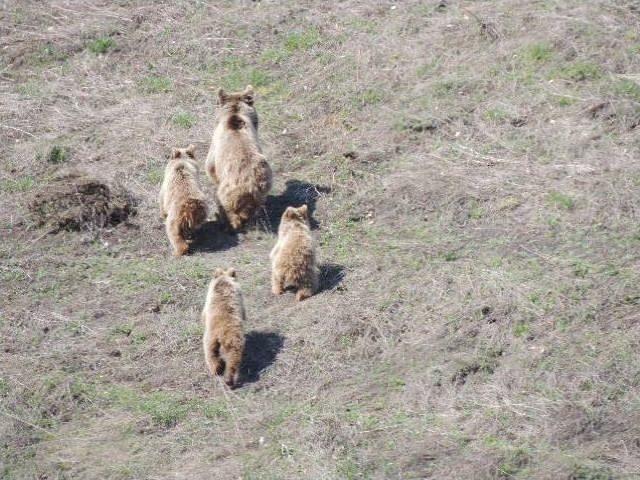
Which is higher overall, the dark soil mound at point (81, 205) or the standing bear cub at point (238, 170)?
the standing bear cub at point (238, 170)

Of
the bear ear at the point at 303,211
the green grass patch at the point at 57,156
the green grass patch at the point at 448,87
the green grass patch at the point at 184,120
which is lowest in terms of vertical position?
the green grass patch at the point at 57,156

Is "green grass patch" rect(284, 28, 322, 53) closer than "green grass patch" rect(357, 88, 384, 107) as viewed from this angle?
No

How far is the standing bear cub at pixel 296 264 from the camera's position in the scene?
10.9 m

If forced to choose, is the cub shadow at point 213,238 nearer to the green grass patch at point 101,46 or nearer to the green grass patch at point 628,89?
the green grass patch at point 101,46

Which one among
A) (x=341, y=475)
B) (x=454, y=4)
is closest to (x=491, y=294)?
(x=341, y=475)

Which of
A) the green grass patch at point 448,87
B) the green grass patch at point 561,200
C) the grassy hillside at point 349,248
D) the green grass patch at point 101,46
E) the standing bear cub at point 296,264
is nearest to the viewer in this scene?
the grassy hillside at point 349,248

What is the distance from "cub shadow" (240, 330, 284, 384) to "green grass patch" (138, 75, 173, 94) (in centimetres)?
592

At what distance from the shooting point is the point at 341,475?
349 inches

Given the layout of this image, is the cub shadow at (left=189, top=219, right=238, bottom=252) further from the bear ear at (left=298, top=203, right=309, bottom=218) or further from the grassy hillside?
the bear ear at (left=298, top=203, right=309, bottom=218)

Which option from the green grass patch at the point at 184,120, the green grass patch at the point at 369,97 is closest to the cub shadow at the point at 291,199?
the green grass patch at the point at 369,97

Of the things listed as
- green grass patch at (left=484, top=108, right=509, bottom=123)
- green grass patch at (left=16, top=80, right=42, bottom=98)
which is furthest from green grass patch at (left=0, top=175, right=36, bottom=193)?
green grass patch at (left=484, top=108, right=509, bottom=123)

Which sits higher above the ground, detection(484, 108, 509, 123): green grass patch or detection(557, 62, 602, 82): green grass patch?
detection(557, 62, 602, 82): green grass patch

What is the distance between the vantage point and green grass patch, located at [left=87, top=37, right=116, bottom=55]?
1634 cm

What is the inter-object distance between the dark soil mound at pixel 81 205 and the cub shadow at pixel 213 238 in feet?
3.36
